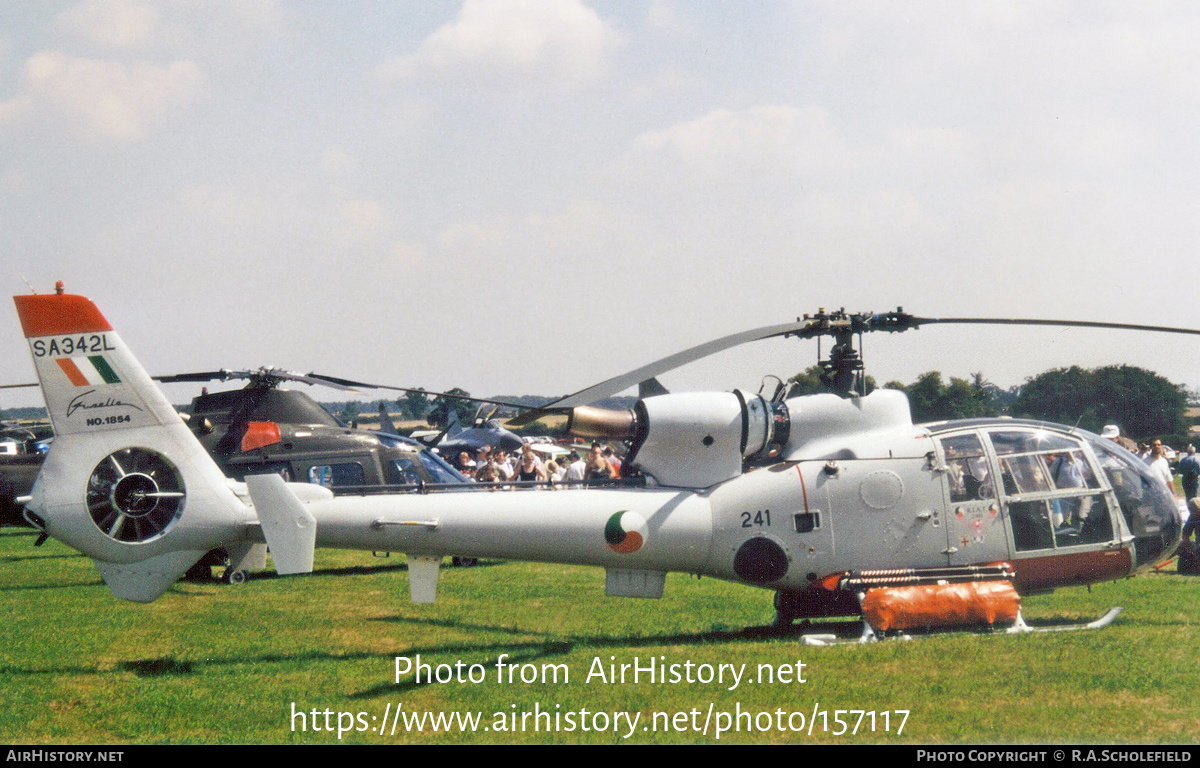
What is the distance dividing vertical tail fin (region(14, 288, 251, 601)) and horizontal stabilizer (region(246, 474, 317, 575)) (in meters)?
0.71

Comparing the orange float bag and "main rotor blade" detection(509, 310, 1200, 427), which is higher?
"main rotor blade" detection(509, 310, 1200, 427)

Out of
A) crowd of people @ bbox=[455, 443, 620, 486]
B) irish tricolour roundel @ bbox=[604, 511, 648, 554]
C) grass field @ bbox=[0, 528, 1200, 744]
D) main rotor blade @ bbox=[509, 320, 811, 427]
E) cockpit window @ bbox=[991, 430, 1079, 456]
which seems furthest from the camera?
crowd of people @ bbox=[455, 443, 620, 486]

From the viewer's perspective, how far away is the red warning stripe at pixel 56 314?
8859 millimetres

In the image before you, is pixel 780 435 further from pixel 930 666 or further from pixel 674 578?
pixel 674 578

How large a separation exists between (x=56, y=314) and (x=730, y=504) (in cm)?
604

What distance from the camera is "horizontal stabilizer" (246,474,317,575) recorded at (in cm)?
867

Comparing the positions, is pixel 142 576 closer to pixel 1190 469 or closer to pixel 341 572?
pixel 341 572

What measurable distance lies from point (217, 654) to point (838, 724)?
565cm

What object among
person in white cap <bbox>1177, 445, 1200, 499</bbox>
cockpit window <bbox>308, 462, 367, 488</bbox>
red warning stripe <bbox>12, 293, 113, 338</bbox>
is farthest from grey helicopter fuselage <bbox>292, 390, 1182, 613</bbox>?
person in white cap <bbox>1177, 445, 1200, 499</bbox>

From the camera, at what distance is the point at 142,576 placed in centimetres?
900

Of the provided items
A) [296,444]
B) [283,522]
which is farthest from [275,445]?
[283,522]

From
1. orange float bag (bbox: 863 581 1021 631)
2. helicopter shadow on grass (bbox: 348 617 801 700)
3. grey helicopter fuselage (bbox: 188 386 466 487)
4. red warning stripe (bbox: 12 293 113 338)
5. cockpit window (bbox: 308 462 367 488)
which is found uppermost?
red warning stripe (bbox: 12 293 113 338)

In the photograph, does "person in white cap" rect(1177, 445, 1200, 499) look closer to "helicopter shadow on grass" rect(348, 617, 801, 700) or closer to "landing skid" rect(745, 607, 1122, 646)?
"landing skid" rect(745, 607, 1122, 646)

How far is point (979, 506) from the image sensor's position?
9180 millimetres
